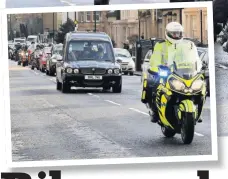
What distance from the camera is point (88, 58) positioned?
81.5m

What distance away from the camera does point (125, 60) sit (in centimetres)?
8131

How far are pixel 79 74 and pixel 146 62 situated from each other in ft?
1.73

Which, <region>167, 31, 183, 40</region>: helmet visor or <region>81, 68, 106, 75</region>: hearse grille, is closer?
<region>167, 31, 183, 40</region>: helmet visor

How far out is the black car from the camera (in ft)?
267

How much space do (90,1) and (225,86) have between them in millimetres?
1155

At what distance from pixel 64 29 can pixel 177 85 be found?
92cm

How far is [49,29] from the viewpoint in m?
81.3

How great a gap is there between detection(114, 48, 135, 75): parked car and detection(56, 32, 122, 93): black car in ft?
0.12

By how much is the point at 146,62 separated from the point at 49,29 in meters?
0.74

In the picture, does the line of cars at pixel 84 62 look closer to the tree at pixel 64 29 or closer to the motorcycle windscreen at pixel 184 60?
the tree at pixel 64 29

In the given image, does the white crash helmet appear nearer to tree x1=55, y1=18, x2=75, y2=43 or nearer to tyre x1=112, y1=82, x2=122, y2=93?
tyre x1=112, y1=82, x2=122, y2=93

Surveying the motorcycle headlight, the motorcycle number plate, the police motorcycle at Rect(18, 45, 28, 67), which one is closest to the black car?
the motorcycle number plate

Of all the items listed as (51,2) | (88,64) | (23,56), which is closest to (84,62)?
(88,64)

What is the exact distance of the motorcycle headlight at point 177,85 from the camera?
81250 millimetres
